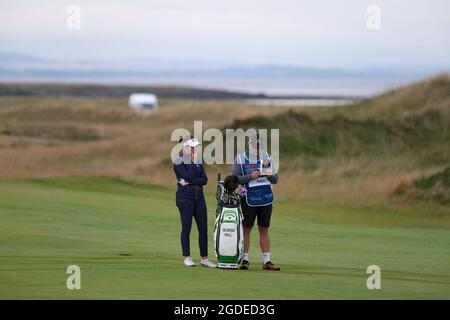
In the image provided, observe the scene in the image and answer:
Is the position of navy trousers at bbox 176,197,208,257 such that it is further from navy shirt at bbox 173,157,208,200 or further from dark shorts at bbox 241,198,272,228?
dark shorts at bbox 241,198,272,228

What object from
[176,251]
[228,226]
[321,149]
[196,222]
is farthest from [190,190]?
[321,149]

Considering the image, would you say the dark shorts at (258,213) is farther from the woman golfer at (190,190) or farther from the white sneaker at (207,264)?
the white sneaker at (207,264)

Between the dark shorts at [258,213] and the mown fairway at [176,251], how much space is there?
753 millimetres

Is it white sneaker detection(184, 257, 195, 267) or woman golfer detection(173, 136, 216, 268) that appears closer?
woman golfer detection(173, 136, 216, 268)

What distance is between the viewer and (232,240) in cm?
1716

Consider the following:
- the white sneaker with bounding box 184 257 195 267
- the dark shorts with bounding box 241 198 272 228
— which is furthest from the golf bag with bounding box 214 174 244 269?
the white sneaker with bounding box 184 257 195 267

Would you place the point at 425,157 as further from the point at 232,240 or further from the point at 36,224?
the point at 232,240

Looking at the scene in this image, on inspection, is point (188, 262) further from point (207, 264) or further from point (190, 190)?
point (190, 190)

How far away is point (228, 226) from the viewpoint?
1714 cm

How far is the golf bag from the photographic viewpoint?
17.2 metres

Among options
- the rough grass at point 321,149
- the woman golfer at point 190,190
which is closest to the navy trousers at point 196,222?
the woman golfer at point 190,190

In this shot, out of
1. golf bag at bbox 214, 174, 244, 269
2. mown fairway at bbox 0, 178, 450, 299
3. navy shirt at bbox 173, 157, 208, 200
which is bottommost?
mown fairway at bbox 0, 178, 450, 299

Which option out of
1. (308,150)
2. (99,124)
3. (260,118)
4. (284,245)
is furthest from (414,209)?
(99,124)

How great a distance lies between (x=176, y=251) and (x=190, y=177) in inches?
139
